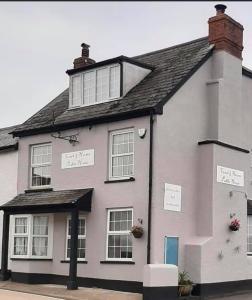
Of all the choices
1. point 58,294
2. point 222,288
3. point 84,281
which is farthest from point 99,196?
point 222,288

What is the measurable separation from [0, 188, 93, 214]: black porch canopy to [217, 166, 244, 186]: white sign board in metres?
4.56

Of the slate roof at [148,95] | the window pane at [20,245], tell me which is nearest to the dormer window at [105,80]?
the slate roof at [148,95]

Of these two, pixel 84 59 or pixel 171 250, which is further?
pixel 84 59

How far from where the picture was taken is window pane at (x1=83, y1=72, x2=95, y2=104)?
21.0 meters

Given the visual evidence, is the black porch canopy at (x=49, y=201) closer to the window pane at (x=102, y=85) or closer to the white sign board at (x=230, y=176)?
the window pane at (x=102, y=85)

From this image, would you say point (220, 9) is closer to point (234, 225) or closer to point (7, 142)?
point (234, 225)

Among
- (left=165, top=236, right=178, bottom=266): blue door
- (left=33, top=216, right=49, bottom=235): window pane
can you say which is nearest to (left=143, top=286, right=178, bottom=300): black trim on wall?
(left=165, top=236, right=178, bottom=266): blue door

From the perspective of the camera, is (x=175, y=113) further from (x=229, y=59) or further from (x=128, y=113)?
(x=229, y=59)

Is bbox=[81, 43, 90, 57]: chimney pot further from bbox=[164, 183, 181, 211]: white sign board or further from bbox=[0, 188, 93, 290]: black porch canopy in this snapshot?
bbox=[164, 183, 181, 211]: white sign board

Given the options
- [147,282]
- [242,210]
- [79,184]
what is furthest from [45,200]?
[242,210]

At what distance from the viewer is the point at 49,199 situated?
19.9 metres

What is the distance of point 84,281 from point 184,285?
3838 millimetres

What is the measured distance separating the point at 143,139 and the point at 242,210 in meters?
4.99

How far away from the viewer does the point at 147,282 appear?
15.9m
